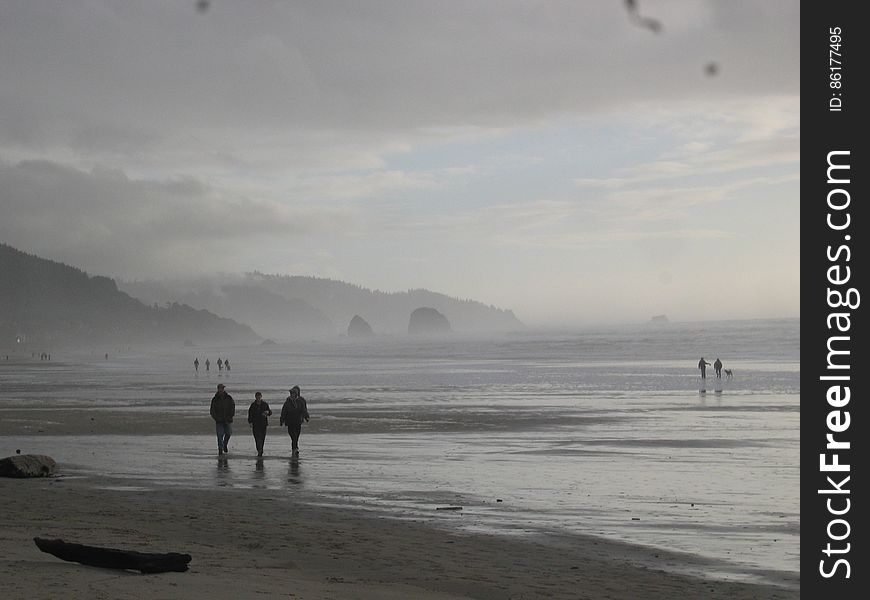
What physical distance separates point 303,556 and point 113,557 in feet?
9.95

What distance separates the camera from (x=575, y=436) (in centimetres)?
2700

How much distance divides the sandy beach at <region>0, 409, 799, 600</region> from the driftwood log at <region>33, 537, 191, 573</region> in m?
0.11

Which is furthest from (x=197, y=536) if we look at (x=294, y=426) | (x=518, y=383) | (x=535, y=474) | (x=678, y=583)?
(x=518, y=383)

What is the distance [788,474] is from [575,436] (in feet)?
27.1

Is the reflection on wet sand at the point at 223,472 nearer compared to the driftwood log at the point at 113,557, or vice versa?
the driftwood log at the point at 113,557

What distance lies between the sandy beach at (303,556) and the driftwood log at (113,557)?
11 cm

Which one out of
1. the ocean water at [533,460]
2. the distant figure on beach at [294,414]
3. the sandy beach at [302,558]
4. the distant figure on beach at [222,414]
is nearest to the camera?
the sandy beach at [302,558]

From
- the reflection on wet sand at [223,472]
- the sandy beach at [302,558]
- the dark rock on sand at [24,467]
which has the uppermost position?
the dark rock on sand at [24,467]

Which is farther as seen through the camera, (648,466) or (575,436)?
(575,436)

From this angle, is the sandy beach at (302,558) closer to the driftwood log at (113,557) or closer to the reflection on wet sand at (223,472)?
the driftwood log at (113,557)

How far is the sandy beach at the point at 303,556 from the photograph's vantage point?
9438 mm

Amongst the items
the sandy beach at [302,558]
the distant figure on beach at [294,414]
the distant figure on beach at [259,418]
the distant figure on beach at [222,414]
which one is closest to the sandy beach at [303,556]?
the sandy beach at [302,558]

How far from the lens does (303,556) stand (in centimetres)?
1206
